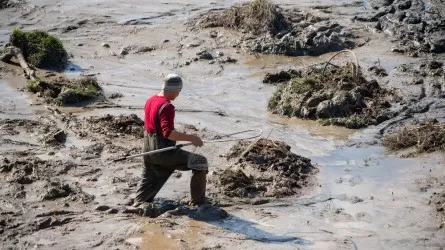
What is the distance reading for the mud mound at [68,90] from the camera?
12.8m

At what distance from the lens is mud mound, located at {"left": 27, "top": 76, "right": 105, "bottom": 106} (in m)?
12.8

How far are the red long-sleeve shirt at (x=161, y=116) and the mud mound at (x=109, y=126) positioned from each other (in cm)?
296

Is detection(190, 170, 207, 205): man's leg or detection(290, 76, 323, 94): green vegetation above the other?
detection(290, 76, 323, 94): green vegetation

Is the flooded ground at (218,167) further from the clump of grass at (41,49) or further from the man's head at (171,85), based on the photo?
the man's head at (171,85)

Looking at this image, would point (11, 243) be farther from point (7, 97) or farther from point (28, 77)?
point (28, 77)

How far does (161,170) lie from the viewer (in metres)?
8.37

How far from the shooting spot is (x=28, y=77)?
560 inches

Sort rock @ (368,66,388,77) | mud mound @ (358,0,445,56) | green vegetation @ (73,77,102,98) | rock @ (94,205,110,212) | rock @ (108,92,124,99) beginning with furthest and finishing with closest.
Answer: mud mound @ (358,0,445,56), rock @ (368,66,388,77), rock @ (108,92,124,99), green vegetation @ (73,77,102,98), rock @ (94,205,110,212)

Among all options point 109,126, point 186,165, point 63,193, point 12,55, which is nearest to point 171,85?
point 186,165

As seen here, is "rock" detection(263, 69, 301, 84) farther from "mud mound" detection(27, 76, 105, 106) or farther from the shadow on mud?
the shadow on mud

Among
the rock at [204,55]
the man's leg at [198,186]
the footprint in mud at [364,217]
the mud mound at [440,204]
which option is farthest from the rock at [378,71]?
the man's leg at [198,186]

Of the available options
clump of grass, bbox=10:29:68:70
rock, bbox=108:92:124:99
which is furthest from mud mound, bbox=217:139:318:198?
clump of grass, bbox=10:29:68:70

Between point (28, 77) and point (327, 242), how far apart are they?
840 centimetres

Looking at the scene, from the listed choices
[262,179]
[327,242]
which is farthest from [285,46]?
[327,242]
